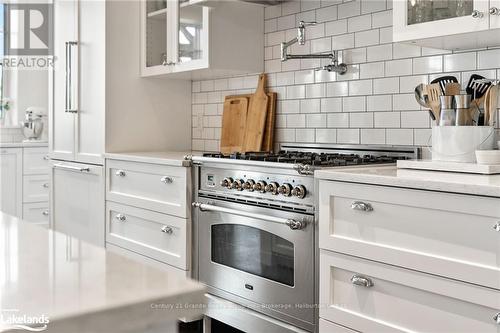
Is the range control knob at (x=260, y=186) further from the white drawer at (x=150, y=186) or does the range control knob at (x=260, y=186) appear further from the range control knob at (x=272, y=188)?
the white drawer at (x=150, y=186)

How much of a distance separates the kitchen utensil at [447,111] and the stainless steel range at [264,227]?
1.25 ft

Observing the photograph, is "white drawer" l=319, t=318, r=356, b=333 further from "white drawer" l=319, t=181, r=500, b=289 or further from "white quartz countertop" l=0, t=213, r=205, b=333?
"white quartz countertop" l=0, t=213, r=205, b=333

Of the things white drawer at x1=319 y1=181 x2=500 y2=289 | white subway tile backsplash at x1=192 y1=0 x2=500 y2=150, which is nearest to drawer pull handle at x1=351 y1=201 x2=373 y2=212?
white drawer at x1=319 y1=181 x2=500 y2=289

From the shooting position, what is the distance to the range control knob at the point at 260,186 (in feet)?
7.91

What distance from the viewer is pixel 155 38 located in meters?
3.69

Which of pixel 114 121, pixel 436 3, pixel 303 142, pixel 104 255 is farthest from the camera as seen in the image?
pixel 114 121

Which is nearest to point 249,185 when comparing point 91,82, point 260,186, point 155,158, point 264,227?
point 260,186

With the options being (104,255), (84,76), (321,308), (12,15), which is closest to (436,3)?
(321,308)

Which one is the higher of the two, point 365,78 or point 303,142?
point 365,78

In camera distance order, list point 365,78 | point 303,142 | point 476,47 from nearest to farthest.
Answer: point 476,47 < point 365,78 < point 303,142

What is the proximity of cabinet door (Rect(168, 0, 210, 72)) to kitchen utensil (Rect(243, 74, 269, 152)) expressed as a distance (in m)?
0.34

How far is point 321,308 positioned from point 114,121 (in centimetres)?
207

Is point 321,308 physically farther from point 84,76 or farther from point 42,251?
point 84,76

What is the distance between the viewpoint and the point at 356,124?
284cm
